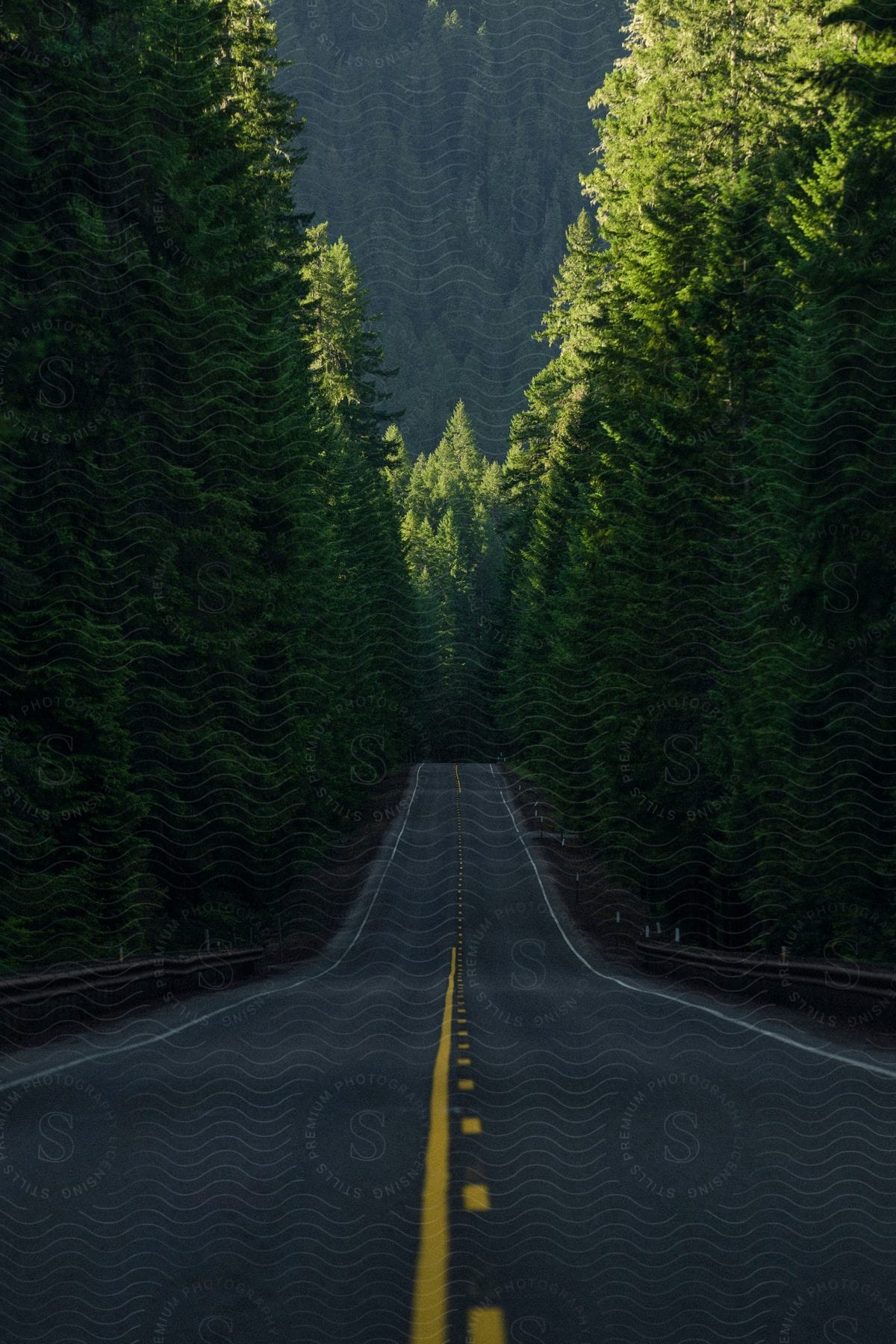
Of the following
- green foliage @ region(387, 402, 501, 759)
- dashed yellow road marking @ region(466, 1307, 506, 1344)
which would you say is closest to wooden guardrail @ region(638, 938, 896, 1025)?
dashed yellow road marking @ region(466, 1307, 506, 1344)

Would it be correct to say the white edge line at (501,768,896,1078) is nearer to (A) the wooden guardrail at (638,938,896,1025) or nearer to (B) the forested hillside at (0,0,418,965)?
(A) the wooden guardrail at (638,938,896,1025)

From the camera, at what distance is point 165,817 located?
2414 cm

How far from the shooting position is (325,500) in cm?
4125

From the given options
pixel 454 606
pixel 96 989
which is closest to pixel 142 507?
pixel 96 989

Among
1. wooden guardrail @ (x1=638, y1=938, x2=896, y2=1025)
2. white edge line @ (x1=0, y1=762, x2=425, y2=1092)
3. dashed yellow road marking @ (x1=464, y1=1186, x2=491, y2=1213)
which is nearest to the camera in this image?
dashed yellow road marking @ (x1=464, y1=1186, x2=491, y2=1213)

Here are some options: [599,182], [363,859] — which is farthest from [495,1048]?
[599,182]

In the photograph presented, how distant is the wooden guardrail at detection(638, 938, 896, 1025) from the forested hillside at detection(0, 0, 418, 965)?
9.08m

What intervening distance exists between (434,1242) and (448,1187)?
108 centimetres

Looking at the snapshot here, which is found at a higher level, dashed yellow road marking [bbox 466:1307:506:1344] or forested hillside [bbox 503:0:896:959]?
forested hillside [bbox 503:0:896:959]

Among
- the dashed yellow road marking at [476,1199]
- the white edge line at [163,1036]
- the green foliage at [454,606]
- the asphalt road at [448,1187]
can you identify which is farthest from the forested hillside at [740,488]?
the green foliage at [454,606]

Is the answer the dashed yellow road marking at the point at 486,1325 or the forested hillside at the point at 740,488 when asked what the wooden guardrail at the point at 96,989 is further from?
the dashed yellow road marking at the point at 486,1325

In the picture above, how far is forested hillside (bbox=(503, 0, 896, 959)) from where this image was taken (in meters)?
20.0

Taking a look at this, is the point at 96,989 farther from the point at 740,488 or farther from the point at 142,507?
the point at 740,488

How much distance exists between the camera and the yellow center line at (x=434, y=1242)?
5.79 m
